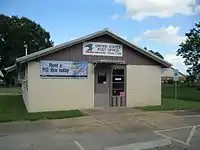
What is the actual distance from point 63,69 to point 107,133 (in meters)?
7.39

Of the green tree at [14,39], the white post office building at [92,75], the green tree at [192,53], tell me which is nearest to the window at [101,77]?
the white post office building at [92,75]

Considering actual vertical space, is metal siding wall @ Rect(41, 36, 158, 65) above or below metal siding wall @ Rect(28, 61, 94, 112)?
above

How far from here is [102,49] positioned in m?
18.7

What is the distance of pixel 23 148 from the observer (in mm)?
8828

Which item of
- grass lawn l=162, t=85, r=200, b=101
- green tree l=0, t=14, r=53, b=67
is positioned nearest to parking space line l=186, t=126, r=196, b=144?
grass lawn l=162, t=85, r=200, b=101

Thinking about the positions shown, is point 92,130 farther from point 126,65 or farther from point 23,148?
point 126,65

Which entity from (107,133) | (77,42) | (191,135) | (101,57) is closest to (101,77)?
(101,57)

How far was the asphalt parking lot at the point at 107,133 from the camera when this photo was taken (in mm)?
9172

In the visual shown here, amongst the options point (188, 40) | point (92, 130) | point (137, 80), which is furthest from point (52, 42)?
point (92, 130)

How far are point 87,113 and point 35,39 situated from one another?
188 feet

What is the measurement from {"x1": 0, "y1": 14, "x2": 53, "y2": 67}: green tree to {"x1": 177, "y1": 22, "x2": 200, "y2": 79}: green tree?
40.6 m

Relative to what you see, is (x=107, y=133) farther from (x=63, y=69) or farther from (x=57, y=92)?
(x=63, y=69)

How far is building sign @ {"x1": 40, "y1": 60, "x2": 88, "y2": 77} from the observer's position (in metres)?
17.4

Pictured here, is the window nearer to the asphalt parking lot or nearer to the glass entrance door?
the glass entrance door
